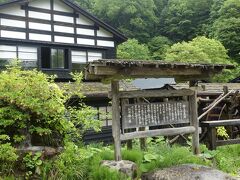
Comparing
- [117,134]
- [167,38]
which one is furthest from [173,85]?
[167,38]

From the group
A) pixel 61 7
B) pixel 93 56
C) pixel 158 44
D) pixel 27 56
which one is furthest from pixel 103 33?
pixel 158 44

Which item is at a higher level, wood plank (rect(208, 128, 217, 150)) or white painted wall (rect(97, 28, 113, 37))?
white painted wall (rect(97, 28, 113, 37))

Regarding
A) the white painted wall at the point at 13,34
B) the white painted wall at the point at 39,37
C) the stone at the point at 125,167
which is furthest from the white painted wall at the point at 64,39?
the stone at the point at 125,167

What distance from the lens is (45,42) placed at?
19.8 metres

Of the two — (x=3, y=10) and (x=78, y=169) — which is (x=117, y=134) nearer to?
(x=78, y=169)

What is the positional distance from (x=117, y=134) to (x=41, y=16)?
44.6ft

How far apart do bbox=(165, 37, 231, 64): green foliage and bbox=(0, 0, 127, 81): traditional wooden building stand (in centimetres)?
1069

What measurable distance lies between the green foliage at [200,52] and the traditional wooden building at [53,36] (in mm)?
10694

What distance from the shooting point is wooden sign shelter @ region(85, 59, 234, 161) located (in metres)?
7.80

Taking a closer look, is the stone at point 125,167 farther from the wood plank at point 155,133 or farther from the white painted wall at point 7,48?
the white painted wall at point 7,48

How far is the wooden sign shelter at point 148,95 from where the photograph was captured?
7.80 metres

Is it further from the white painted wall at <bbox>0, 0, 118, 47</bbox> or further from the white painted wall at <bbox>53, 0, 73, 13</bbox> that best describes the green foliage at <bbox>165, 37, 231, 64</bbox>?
the white painted wall at <bbox>53, 0, 73, 13</bbox>

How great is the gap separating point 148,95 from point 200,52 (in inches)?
944

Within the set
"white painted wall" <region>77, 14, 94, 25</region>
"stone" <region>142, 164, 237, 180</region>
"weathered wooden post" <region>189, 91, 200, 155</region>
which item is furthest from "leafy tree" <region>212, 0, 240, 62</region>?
"stone" <region>142, 164, 237, 180</region>
